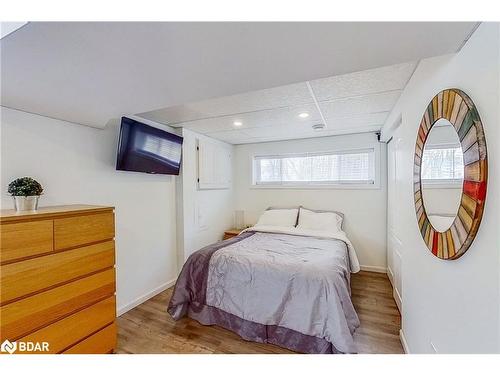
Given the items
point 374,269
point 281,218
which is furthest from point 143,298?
point 374,269

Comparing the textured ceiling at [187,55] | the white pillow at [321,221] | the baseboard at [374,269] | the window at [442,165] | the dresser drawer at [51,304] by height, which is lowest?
the baseboard at [374,269]

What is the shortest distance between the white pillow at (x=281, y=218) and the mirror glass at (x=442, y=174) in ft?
7.74

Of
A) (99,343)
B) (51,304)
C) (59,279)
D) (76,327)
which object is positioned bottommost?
(99,343)

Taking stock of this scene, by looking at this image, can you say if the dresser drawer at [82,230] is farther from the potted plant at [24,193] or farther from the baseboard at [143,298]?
the baseboard at [143,298]

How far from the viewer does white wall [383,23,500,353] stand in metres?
0.77

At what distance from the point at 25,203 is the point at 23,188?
10 centimetres

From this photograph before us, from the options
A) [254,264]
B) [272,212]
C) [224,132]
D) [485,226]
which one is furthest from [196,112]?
[485,226]

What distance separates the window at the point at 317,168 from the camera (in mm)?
3561

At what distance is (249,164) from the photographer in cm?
434

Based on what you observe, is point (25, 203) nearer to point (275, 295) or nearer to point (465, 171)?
point (275, 295)

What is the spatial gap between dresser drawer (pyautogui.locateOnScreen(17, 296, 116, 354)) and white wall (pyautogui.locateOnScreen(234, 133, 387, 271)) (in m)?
2.84

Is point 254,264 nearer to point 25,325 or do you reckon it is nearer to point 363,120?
point 25,325

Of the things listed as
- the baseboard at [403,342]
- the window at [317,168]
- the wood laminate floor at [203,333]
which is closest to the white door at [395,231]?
the wood laminate floor at [203,333]

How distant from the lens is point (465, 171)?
92 cm
